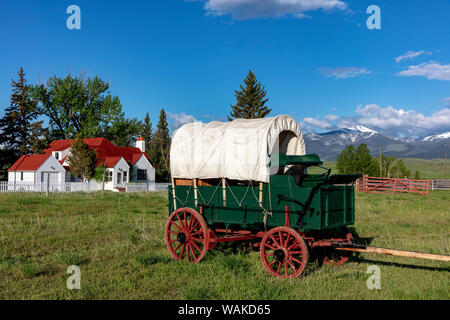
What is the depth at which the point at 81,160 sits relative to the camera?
41.0 m

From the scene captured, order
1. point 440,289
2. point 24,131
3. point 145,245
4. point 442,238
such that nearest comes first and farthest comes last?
point 440,289, point 145,245, point 442,238, point 24,131

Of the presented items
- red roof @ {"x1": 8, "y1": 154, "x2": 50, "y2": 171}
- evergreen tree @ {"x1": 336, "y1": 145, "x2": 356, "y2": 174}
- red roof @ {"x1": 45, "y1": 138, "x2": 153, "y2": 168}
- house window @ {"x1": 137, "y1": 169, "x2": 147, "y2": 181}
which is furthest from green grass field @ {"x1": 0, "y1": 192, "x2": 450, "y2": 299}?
evergreen tree @ {"x1": 336, "y1": 145, "x2": 356, "y2": 174}

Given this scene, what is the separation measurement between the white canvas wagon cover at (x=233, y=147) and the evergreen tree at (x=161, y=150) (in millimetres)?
47947

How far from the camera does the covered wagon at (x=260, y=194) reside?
7.57 meters

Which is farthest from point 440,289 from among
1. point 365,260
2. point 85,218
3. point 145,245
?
point 85,218

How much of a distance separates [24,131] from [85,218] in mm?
42732

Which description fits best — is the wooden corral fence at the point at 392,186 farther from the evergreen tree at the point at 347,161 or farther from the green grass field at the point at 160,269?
the evergreen tree at the point at 347,161

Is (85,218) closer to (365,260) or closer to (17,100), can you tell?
(365,260)

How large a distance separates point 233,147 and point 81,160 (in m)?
36.0

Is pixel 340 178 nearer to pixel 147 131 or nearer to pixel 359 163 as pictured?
pixel 359 163

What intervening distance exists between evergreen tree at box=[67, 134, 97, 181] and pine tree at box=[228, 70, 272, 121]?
912 inches

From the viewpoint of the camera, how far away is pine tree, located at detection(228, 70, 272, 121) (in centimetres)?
5664

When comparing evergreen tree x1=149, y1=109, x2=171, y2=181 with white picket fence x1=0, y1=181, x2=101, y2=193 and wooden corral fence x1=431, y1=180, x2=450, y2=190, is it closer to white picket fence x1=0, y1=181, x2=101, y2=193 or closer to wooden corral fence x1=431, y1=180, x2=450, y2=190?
white picket fence x1=0, y1=181, x2=101, y2=193

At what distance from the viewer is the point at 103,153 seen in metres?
48.3
